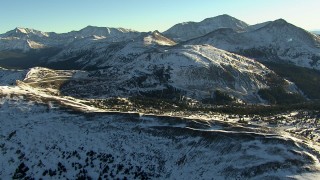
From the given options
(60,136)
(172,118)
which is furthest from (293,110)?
(60,136)

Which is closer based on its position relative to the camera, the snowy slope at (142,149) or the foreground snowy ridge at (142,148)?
the snowy slope at (142,149)

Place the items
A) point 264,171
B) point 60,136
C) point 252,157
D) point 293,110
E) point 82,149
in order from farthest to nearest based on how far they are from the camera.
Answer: point 293,110 < point 60,136 < point 82,149 < point 252,157 < point 264,171

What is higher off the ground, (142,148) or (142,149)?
(142,148)

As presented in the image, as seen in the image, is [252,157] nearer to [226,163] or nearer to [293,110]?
[226,163]

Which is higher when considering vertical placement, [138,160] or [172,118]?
[172,118]

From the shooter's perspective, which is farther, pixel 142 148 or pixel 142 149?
pixel 142 148

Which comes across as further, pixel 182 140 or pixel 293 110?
pixel 293 110

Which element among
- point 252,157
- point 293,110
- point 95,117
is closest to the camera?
point 252,157

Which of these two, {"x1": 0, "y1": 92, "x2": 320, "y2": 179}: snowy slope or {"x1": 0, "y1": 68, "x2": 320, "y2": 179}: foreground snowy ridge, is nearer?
{"x1": 0, "y1": 92, "x2": 320, "y2": 179}: snowy slope
